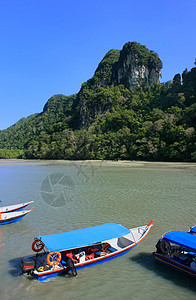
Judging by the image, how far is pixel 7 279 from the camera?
25.2 ft

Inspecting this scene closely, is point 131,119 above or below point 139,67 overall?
below

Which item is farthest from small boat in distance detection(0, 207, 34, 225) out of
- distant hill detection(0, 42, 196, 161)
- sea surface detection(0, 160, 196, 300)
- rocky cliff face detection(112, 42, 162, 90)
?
rocky cliff face detection(112, 42, 162, 90)

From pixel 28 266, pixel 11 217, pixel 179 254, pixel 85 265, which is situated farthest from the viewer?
pixel 11 217

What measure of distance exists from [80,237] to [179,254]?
147 inches

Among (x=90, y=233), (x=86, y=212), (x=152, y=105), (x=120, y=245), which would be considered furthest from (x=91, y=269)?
(x=152, y=105)

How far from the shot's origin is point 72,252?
27.9ft

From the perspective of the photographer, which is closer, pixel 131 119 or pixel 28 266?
pixel 28 266

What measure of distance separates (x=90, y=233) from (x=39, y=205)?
10035mm

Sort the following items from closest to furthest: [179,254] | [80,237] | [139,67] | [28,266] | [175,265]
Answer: [28,266] < [175,265] < [179,254] < [80,237] < [139,67]

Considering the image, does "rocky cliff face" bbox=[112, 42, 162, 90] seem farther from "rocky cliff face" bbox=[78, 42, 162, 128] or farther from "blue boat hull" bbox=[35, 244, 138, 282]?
"blue boat hull" bbox=[35, 244, 138, 282]

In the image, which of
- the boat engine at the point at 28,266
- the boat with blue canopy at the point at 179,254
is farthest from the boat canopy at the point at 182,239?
the boat engine at the point at 28,266

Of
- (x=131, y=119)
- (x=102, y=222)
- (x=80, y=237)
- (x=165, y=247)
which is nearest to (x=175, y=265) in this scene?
(x=165, y=247)

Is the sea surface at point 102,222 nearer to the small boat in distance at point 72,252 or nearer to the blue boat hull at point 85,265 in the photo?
the blue boat hull at point 85,265

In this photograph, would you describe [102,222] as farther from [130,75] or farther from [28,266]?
[130,75]
